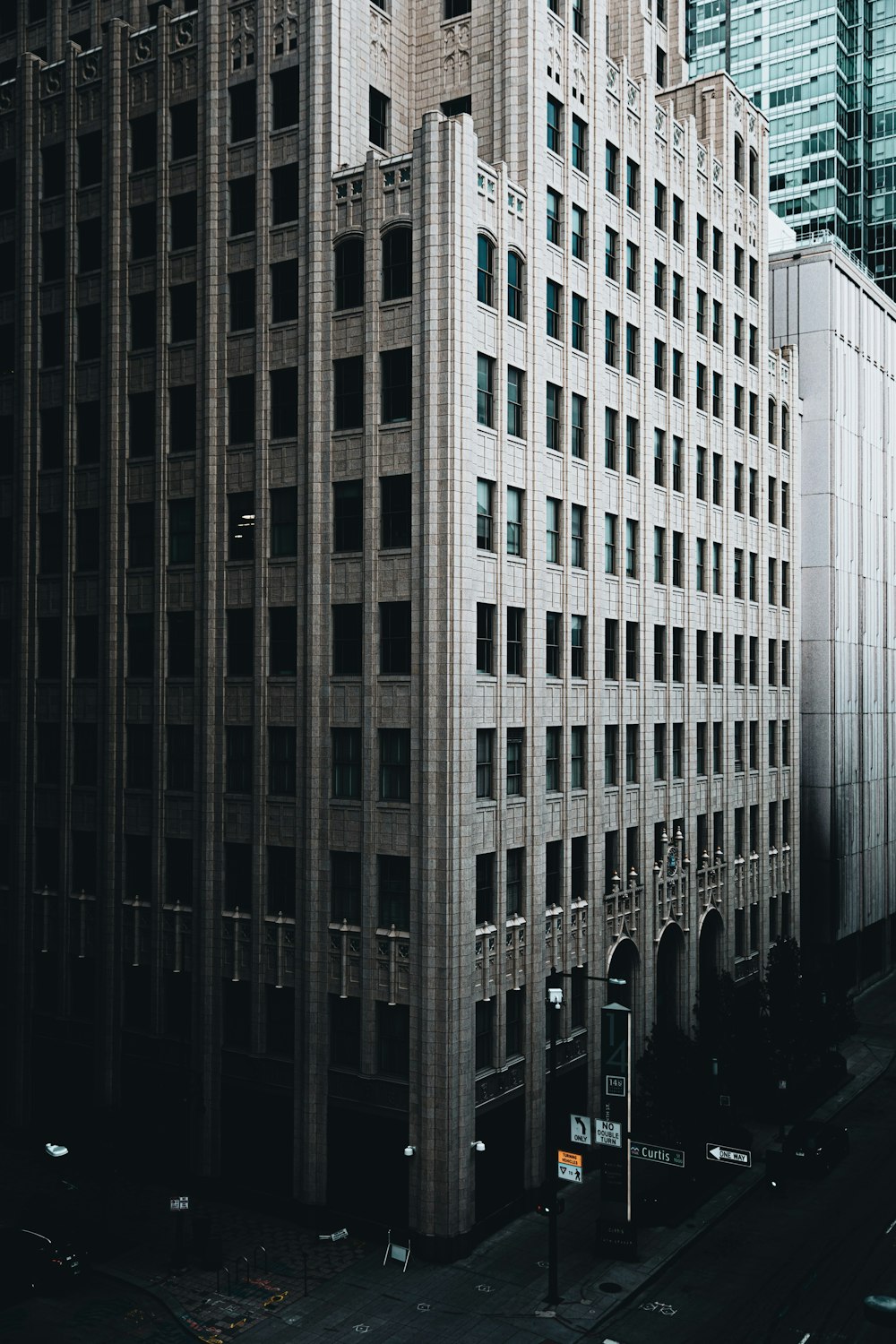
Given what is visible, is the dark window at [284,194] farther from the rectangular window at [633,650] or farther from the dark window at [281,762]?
the rectangular window at [633,650]

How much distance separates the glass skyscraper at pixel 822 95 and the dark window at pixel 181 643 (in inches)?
3445

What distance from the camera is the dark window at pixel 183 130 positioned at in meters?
46.0

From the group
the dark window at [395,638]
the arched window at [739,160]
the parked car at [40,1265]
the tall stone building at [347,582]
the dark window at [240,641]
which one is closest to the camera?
the parked car at [40,1265]

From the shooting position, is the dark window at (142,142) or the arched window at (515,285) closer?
the arched window at (515,285)

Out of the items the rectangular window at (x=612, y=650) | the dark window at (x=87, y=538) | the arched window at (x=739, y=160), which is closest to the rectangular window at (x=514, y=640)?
the rectangular window at (x=612, y=650)

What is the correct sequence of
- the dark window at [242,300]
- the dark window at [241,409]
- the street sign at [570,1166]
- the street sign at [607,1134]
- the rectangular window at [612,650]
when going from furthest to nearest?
the rectangular window at [612,650] → the dark window at [242,300] → the dark window at [241,409] → the street sign at [607,1134] → the street sign at [570,1166]

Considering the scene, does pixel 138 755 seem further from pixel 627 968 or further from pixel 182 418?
pixel 627 968

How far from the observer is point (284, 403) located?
43.1 metres

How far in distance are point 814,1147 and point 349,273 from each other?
1384 inches

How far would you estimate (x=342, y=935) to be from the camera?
4025 cm

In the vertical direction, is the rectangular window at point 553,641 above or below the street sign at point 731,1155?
above

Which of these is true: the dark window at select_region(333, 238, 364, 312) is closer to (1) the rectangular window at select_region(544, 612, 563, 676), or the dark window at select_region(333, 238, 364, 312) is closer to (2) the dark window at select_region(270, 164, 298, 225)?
(2) the dark window at select_region(270, 164, 298, 225)

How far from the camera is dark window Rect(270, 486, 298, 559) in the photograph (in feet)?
140

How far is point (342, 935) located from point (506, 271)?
22.8 m
